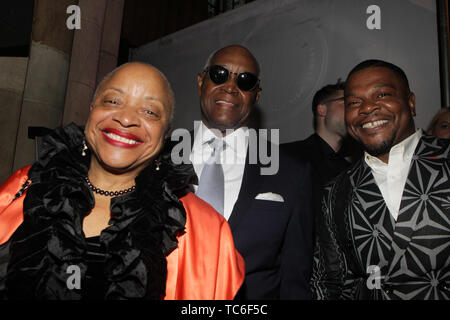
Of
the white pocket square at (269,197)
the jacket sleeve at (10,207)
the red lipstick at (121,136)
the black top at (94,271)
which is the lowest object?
the black top at (94,271)

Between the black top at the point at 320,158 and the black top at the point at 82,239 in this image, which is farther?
the black top at the point at 320,158

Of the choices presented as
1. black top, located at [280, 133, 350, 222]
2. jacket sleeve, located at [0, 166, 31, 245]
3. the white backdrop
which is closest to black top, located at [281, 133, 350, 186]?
black top, located at [280, 133, 350, 222]

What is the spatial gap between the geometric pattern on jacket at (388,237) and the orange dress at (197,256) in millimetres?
868

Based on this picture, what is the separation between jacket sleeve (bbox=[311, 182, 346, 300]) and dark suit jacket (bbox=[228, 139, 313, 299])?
0.49ft

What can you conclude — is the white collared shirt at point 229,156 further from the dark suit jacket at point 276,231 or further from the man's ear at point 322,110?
the man's ear at point 322,110

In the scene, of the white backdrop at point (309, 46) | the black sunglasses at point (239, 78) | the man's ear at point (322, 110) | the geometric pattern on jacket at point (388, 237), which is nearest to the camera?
the geometric pattern on jacket at point (388, 237)

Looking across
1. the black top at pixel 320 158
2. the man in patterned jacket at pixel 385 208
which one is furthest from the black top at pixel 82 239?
the black top at pixel 320 158

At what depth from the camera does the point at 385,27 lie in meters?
3.94

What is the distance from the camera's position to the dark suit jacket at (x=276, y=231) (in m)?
1.92

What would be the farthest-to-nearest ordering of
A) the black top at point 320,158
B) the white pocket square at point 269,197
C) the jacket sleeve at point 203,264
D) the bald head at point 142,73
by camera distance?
the black top at point 320,158 < the white pocket square at point 269,197 < the bald head at point 142,73 < the jacket sleeve at point 203,264

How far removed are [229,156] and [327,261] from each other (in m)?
0.99

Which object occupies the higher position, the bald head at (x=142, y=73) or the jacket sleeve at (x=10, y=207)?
the bald head at (x=142, y=73)

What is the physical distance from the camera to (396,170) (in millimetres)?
2119
